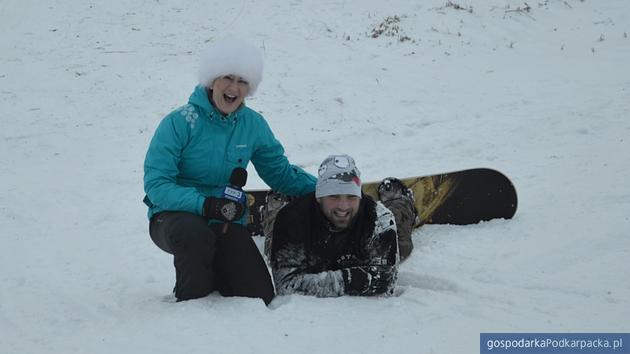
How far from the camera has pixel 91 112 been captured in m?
8.06

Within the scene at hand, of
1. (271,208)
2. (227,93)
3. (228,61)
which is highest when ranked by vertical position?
(228,61)

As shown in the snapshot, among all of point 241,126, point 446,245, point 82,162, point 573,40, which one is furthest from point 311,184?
point 573,40

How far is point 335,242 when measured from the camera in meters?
3.53

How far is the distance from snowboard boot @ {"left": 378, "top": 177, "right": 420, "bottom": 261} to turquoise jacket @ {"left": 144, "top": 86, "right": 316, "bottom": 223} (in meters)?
1.20

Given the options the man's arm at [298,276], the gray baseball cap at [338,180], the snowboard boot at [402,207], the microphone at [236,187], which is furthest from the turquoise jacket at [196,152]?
the snowboard boot at [402,207]

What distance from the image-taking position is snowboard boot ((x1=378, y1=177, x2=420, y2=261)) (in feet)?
14.1

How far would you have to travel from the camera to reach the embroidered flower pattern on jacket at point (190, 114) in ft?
11.2

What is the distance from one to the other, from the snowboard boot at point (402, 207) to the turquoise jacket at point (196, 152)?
1.20m

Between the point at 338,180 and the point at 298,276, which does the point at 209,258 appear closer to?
the point at 298,276

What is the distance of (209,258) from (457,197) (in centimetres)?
223

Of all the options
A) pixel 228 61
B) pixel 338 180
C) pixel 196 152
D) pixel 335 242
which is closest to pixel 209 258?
pixel 196 152

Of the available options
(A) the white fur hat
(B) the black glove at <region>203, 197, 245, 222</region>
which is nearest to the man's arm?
(B) the black glove at <region>203, 197, 245, 222</region>

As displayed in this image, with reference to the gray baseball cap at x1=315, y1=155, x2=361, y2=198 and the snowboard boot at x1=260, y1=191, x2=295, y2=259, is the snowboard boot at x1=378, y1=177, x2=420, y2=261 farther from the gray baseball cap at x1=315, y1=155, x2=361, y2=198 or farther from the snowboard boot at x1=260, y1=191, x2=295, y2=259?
the gray baseball cap at x1=315, y1=155, x2=361, y2=198

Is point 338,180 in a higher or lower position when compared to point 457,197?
higher
